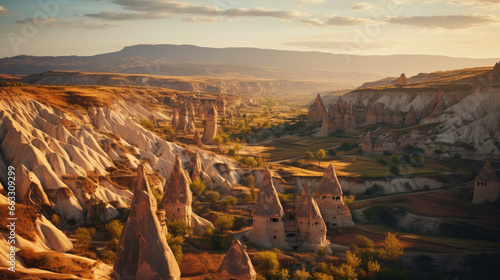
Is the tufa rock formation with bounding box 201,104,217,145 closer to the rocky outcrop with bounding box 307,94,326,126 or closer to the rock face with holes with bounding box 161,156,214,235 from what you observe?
the rock face with holes with bounding box 161,156,214,235

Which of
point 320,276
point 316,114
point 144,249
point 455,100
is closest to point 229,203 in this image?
point 320,276

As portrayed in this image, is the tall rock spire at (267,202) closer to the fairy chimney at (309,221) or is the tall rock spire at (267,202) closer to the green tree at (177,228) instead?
the fairy chimney at (309,221)

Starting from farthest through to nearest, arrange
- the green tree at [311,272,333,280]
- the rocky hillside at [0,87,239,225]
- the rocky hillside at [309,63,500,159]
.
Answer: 1. the rocky hillside at [309,63,500,159]
2. the rocky hillside at [0,87,239,225]
3. the green tree at [311,272,333,280]

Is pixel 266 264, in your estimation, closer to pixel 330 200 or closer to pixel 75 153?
pixel 330 200

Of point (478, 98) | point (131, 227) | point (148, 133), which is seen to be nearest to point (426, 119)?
point (478, 98)

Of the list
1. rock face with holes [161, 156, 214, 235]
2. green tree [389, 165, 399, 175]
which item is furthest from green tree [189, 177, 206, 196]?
green tree [389, 165, 399, 175]
